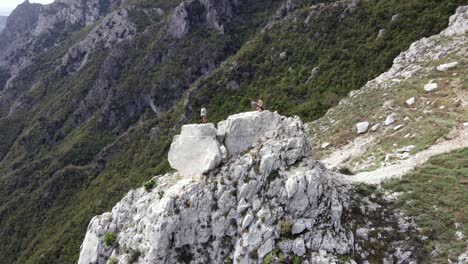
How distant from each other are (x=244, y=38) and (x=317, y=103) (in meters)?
112

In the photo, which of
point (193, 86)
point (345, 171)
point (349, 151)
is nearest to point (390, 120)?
point (349, 151)

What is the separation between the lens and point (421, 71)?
43312 mm

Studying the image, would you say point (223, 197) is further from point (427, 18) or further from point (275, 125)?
point (427, 18)

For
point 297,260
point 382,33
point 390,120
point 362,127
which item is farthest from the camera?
point 382,33

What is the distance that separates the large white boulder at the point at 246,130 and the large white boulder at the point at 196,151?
0.92 meters

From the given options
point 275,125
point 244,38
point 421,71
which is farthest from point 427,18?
point 244,38

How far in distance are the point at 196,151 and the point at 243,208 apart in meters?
5.71

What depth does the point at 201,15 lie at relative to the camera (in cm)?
18900

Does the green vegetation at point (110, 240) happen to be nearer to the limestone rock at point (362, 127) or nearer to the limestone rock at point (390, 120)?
the limestone rock at point (362, 127)

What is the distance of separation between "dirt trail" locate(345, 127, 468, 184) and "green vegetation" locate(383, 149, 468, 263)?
0.70 meters

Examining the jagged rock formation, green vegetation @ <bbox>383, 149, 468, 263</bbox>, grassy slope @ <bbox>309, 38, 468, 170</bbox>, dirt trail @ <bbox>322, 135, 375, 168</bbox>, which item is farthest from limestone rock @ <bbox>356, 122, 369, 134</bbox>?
the jagged rock formation

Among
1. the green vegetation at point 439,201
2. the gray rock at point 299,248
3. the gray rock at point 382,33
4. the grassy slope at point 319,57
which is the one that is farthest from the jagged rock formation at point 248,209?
the gray rock at point 382,33

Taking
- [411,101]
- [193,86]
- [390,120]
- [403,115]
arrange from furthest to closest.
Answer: [193,86]
[411,101]
[390,120]
[403,115]

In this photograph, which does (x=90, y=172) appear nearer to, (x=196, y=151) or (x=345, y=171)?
(x=196, y=151)
